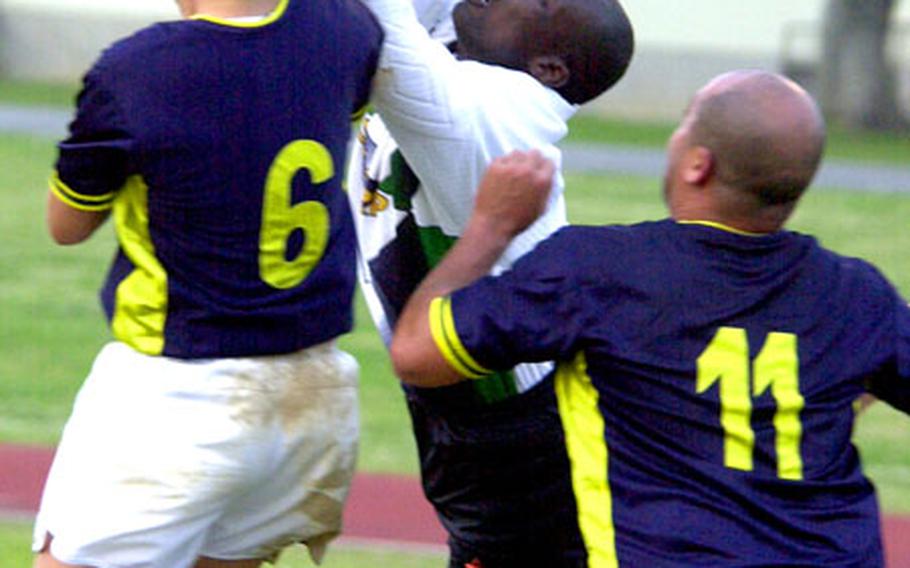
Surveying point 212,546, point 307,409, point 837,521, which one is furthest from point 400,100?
point 837,521

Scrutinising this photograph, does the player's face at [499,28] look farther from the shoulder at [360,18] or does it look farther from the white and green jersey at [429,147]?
the shoulder at [360,18]

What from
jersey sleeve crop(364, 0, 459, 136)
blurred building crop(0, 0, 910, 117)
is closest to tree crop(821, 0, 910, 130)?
blurred building crop(0, 0, 910, 117)

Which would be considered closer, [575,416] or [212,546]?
[575,416]

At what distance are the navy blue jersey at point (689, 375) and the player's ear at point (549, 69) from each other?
68cm

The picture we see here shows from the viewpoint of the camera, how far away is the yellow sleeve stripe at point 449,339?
2.96 m

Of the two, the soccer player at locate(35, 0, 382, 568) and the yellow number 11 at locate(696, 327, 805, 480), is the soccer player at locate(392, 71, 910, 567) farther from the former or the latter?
the soccer player at locate(35, 0, 382, 568)

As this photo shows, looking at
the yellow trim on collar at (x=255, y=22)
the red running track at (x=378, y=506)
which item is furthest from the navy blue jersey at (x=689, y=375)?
the red running track at (x=378, y=506)

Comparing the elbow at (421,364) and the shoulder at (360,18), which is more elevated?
the shoulder at (360,18)

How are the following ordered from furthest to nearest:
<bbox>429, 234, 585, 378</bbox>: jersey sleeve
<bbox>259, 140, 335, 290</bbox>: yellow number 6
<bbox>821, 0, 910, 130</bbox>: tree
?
<bbox>821, 0, 910, 130</bbox>: tree → <bbox>259, 140, 335, 290</bbox>: yellow number 6 → <bbox>429, 234, 585, 378</bbox>: jersey sleeve

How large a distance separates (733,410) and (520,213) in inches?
19.9

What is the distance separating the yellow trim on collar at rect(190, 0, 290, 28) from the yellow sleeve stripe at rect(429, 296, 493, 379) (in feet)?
1.88

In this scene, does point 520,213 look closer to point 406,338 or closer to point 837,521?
point 406,338

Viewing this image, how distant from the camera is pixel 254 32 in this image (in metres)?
3.09

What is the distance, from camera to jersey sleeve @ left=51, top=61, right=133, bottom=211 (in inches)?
118
